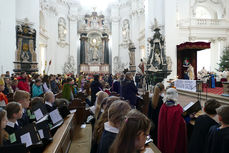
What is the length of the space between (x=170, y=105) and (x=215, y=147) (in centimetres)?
115

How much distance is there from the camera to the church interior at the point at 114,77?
242 cm

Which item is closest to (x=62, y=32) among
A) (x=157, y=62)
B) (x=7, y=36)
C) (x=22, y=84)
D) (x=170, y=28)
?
(x=170, y=28)

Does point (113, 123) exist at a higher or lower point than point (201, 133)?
higher

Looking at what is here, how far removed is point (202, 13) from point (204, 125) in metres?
20.7

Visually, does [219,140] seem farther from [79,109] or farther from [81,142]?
[79,109]

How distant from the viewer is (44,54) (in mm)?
21859

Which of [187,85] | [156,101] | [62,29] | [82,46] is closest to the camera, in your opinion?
[156,101]

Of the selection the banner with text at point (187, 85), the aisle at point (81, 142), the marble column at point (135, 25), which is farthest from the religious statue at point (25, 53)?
the marble column at point (135, 25)

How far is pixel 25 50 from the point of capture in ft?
39.5

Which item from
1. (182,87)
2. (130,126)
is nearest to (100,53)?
(182,87)

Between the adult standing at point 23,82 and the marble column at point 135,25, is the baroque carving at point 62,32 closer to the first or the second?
the marble column at point 135,25

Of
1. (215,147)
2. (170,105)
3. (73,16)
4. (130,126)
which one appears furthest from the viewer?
(73,16)

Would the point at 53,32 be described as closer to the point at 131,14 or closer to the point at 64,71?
the point at 64,71

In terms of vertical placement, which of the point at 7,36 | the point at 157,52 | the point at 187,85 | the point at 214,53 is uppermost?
the point at 7,36
